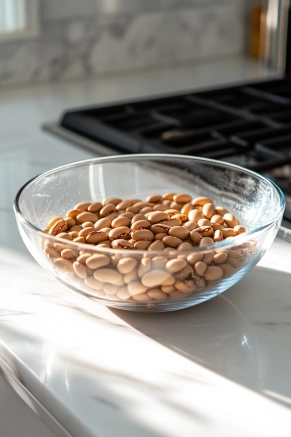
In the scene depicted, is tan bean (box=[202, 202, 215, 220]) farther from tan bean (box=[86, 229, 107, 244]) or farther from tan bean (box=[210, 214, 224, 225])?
tan bean (box=[86, 229, 107, 244])

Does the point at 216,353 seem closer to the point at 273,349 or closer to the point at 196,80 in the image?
the point at 273,349

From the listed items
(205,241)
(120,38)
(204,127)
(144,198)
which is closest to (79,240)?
(205,241)

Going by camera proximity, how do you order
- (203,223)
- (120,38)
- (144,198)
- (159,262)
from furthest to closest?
(120,38), (144,198), (203,223), (159,262)

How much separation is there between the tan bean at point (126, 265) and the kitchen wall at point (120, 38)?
1.04 meters

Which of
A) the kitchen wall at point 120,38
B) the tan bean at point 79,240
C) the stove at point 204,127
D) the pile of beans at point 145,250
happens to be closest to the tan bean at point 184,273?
the pile of beans at point 145,250

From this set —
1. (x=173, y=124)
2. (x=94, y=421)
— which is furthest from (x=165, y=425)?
(x=173, y=124)

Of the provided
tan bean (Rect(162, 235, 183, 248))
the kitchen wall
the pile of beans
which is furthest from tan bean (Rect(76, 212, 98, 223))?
the kitchen wall

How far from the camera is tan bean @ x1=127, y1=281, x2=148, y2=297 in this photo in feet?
2.01

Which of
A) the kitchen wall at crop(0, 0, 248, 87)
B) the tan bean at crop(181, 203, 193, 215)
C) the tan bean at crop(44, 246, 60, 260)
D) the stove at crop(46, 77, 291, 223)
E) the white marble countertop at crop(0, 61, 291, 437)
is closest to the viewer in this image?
the white marble countertop at crop(0, 61, 291, 437)

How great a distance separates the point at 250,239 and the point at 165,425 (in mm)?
182

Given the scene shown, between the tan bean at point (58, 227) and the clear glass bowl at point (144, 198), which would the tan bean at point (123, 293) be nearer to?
the clear glass bowl at point (144, 198)

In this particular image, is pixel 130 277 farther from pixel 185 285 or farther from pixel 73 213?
pixel 73 213

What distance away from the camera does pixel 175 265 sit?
60cm

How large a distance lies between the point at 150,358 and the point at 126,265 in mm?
82
